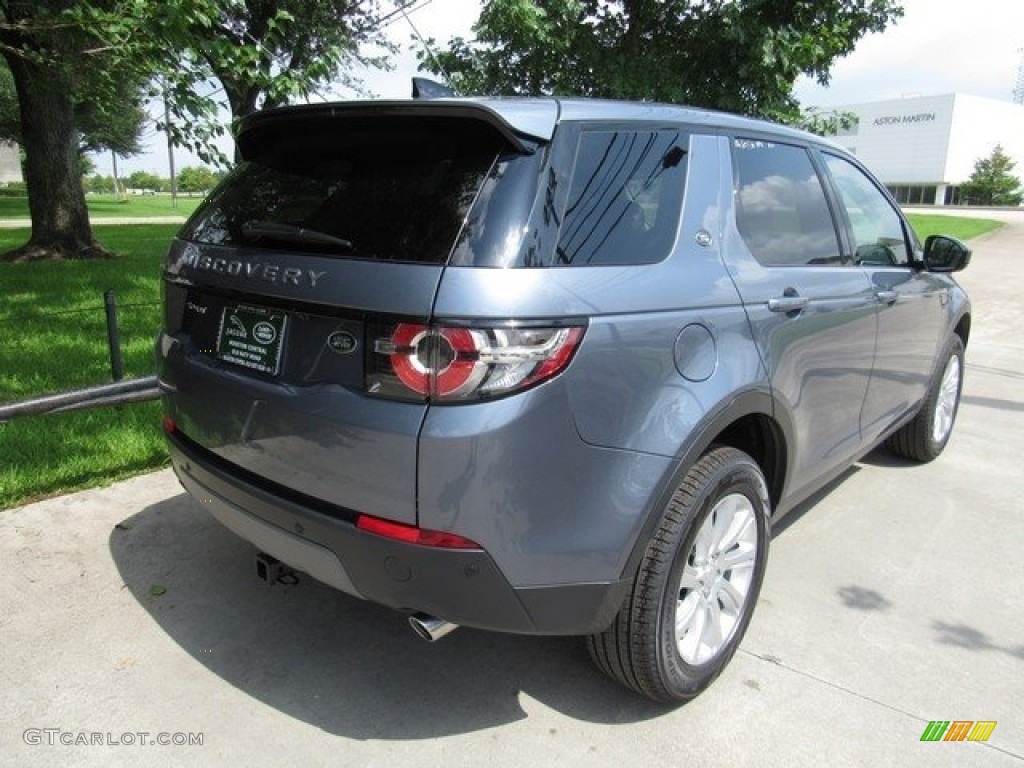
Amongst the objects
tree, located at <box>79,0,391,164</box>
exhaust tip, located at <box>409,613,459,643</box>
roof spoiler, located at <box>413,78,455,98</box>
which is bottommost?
exhaust tip, located at <box>409,613,459,643</box>

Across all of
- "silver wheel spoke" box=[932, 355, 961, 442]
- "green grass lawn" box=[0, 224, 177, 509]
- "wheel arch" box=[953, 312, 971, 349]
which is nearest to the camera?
"green grass lawn" box=[0, 224, 177, 509]

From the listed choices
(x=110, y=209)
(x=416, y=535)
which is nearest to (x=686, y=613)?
(x=416, y=535)

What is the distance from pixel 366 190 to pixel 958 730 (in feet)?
8.13

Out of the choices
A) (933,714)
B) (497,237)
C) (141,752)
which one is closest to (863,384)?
(933,714)

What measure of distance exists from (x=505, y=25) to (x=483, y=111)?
7.58 meters

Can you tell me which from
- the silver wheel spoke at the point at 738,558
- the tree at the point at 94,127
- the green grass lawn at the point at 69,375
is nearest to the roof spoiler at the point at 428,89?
the silver wheel spoke at the point at 738,558

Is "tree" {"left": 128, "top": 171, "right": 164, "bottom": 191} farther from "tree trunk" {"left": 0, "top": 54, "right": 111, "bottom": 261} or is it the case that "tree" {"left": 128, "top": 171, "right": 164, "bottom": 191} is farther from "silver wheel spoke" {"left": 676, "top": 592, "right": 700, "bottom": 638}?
"silver wheel spoke" {"left": 676, "top": 592, "right": 700, "bottom": 638}

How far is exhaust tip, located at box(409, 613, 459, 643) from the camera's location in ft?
6.80

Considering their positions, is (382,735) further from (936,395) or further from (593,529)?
(936,395)

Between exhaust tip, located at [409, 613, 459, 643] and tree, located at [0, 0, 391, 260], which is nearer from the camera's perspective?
exhaust tip, located at [409, 613, 459, 643]

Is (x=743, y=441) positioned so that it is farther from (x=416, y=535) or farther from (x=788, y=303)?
(x=416, y=535)

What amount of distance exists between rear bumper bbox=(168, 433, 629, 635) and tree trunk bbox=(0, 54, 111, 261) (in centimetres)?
1198

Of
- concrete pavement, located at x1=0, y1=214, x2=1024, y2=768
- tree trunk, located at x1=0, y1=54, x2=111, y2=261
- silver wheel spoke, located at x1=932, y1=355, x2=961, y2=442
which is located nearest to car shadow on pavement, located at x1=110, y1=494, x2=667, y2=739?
concrete pavement, located at x1=0, y1=214, x2=1024, y2=768

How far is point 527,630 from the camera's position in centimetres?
209
